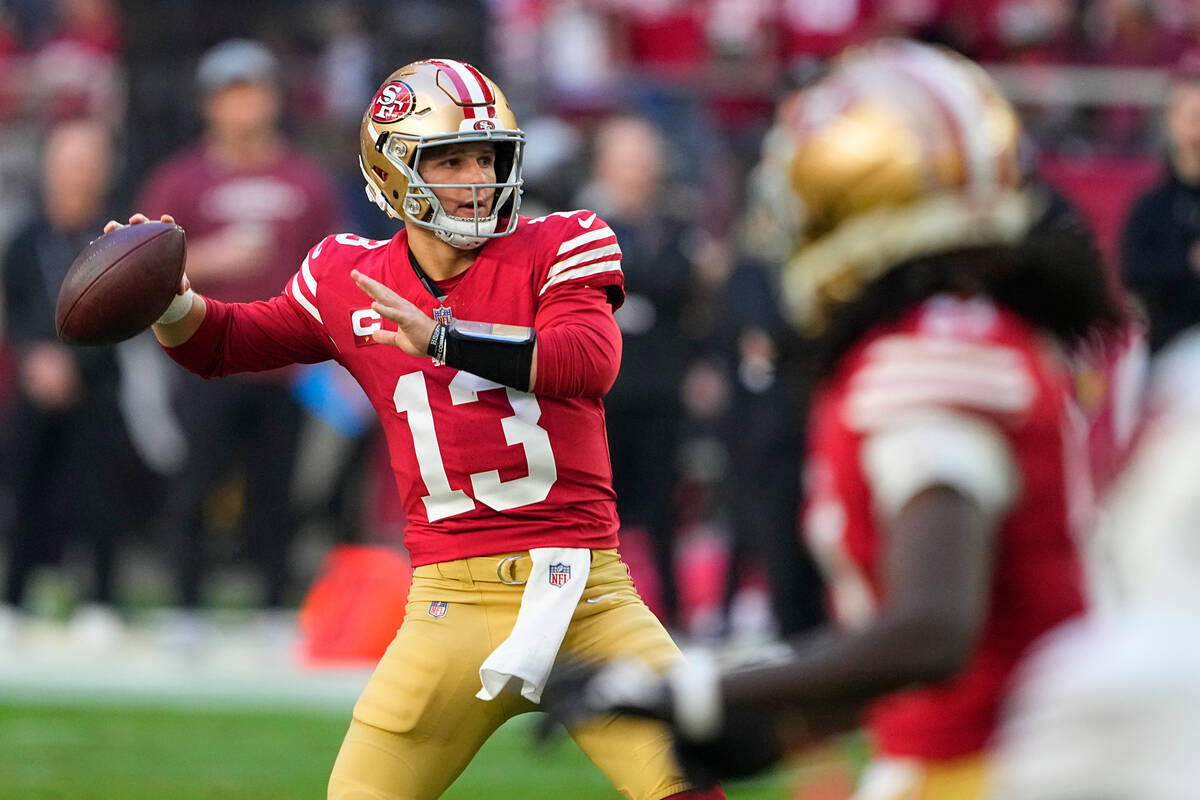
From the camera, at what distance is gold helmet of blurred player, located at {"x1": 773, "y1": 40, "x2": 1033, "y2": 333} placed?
2111 mm

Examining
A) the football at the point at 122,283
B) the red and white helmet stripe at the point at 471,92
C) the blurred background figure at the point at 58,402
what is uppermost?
the red and white helmet stripe at the point at 471,92

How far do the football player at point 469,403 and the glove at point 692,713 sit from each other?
112cm

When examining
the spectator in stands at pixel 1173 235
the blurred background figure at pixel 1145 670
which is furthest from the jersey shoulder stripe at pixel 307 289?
the spectator in stands at pixel 1173 235

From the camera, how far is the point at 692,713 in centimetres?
202

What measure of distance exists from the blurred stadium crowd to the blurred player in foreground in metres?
4.74

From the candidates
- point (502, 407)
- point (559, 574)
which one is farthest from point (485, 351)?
point (559, 574)

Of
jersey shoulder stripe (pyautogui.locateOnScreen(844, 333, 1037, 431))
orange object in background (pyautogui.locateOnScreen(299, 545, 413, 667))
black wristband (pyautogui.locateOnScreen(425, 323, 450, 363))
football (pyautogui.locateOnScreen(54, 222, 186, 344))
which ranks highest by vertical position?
jersey shoulder stripe (pyautogui.locateOnScreen(844, 333, 1037, 431))

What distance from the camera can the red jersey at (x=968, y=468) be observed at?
1.99 m

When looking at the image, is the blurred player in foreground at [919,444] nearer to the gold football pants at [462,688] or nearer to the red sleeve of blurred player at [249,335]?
the gold football pants at [462,688]

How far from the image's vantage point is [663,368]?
24.9 feet

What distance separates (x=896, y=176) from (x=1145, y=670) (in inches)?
30.6

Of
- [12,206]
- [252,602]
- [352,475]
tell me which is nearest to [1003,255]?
[352,475]

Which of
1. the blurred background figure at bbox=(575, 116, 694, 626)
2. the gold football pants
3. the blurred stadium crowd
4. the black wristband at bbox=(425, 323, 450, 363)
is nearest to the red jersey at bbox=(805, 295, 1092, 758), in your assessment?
the gold football pants

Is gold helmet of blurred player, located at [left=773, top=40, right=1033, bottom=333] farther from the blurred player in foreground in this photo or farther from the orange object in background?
the orange object in background
